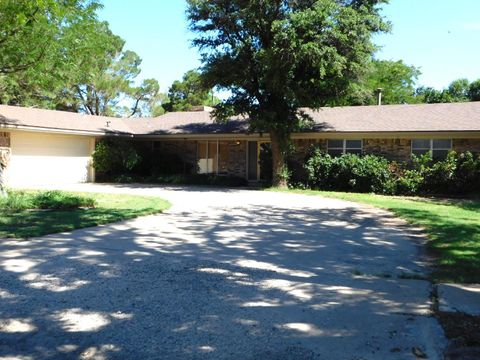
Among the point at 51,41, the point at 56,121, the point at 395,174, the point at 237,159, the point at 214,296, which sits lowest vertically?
the point at 214,296

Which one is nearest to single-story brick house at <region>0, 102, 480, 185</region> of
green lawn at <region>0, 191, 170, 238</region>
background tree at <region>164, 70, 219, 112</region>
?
green lawn at <region>0, 191, 170, 238</region>

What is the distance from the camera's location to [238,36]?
64.6 feet

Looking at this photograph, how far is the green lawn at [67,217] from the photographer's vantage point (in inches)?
343

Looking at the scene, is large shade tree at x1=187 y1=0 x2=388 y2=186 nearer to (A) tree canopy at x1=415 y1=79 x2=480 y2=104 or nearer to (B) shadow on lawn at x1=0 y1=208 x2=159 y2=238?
(B) shadow on lawn at x1=0 y1=208 x2=159 y2=238

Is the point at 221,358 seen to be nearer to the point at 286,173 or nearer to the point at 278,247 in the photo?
the point at 278,247

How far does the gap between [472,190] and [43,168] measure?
18901mm


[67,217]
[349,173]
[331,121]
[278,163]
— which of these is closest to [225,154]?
[278,163]

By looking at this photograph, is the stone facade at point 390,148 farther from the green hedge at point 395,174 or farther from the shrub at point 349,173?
→ the shrub at point 349,173

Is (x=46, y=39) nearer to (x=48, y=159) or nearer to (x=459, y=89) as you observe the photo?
(x=48, y=159)

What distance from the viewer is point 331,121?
23.0 meters

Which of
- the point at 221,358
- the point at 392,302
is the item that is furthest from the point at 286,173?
the point at 221,358

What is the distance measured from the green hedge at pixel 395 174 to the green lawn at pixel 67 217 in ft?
30.6

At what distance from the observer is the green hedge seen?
18844 mm

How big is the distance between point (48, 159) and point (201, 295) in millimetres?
19519
